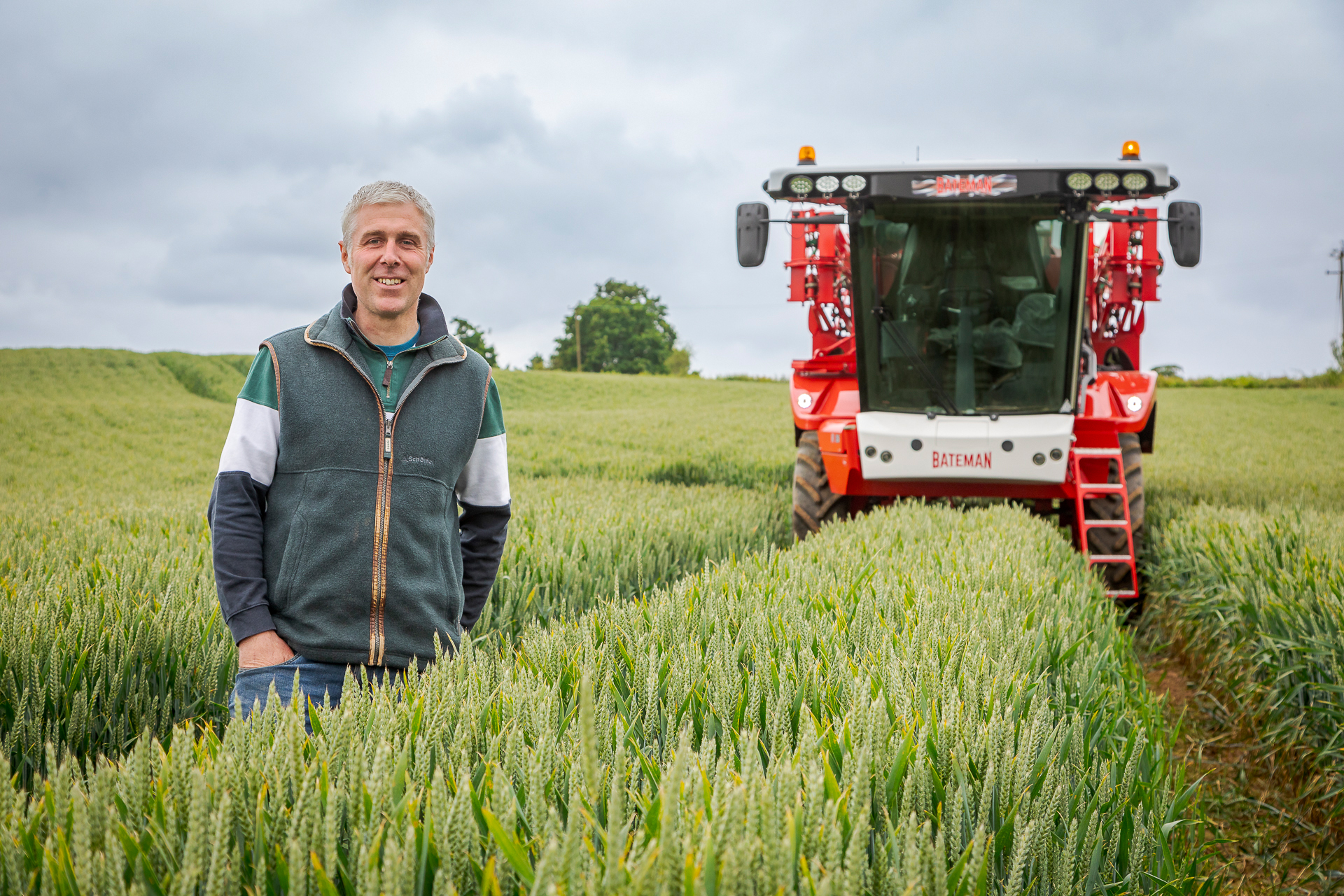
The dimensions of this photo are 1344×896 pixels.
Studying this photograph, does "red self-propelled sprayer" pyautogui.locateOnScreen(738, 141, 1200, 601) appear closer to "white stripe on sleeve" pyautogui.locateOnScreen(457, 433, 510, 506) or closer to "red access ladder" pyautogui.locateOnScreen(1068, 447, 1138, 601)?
"red access ladder" pyautogui.locateOnScreen(1068, 447, 1138, 601)

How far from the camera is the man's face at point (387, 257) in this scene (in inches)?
90.8

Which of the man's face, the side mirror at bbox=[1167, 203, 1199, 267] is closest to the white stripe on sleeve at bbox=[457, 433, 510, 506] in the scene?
the man's face

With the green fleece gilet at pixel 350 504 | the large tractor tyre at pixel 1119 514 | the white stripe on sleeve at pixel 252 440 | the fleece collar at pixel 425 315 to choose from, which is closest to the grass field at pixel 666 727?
the green fleece gilet at pixel 350 504

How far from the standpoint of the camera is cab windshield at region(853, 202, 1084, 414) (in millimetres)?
5828

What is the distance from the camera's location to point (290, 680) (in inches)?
88.4

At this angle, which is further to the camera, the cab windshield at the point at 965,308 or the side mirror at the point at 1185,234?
the cab windshield at the point at 965,308

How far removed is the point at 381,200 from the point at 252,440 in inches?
29.7

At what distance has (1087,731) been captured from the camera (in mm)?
2119

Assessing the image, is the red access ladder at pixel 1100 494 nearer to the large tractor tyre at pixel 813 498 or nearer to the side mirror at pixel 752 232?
the large tractor tyre at pixel 813 498

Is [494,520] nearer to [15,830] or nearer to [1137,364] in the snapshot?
[15,830]

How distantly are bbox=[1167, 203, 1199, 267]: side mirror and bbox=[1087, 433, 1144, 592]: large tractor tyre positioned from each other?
147 cm

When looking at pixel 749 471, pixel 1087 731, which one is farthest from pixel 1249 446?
pixel 1087 731

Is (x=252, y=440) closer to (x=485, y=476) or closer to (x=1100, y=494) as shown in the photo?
(x=485, y=476)

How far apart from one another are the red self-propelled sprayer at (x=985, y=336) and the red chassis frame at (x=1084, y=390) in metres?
0.02
